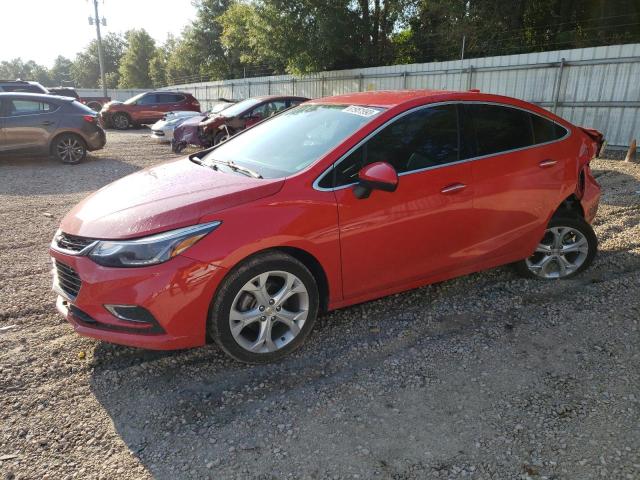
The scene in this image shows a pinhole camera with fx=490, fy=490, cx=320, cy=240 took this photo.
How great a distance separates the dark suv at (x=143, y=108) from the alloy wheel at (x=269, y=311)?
65.8ft

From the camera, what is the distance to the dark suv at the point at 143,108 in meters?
20.9

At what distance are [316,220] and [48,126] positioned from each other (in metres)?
10.0

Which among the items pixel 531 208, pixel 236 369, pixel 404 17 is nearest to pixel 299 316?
pixel 236 369

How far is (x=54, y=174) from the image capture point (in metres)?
10.1

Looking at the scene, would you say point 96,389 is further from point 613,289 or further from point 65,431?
point 613,289

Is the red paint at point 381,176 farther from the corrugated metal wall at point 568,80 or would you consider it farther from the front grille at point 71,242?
the corrugated metal wall at point 568,80

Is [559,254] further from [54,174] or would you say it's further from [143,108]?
[143,108]

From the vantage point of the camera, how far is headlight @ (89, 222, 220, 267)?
9.12ft

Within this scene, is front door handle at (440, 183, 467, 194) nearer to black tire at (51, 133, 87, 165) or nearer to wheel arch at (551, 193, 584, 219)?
wheel arch at (551, 193, 584, 219)

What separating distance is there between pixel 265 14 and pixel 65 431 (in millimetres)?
21069

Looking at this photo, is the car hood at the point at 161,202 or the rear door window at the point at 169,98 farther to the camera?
the rear door window at the point at 169,98

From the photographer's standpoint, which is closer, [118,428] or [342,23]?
[118,428]

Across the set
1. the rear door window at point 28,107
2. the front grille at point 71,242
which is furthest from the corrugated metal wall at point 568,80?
the front grille at point 71,242

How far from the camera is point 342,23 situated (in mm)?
20391
